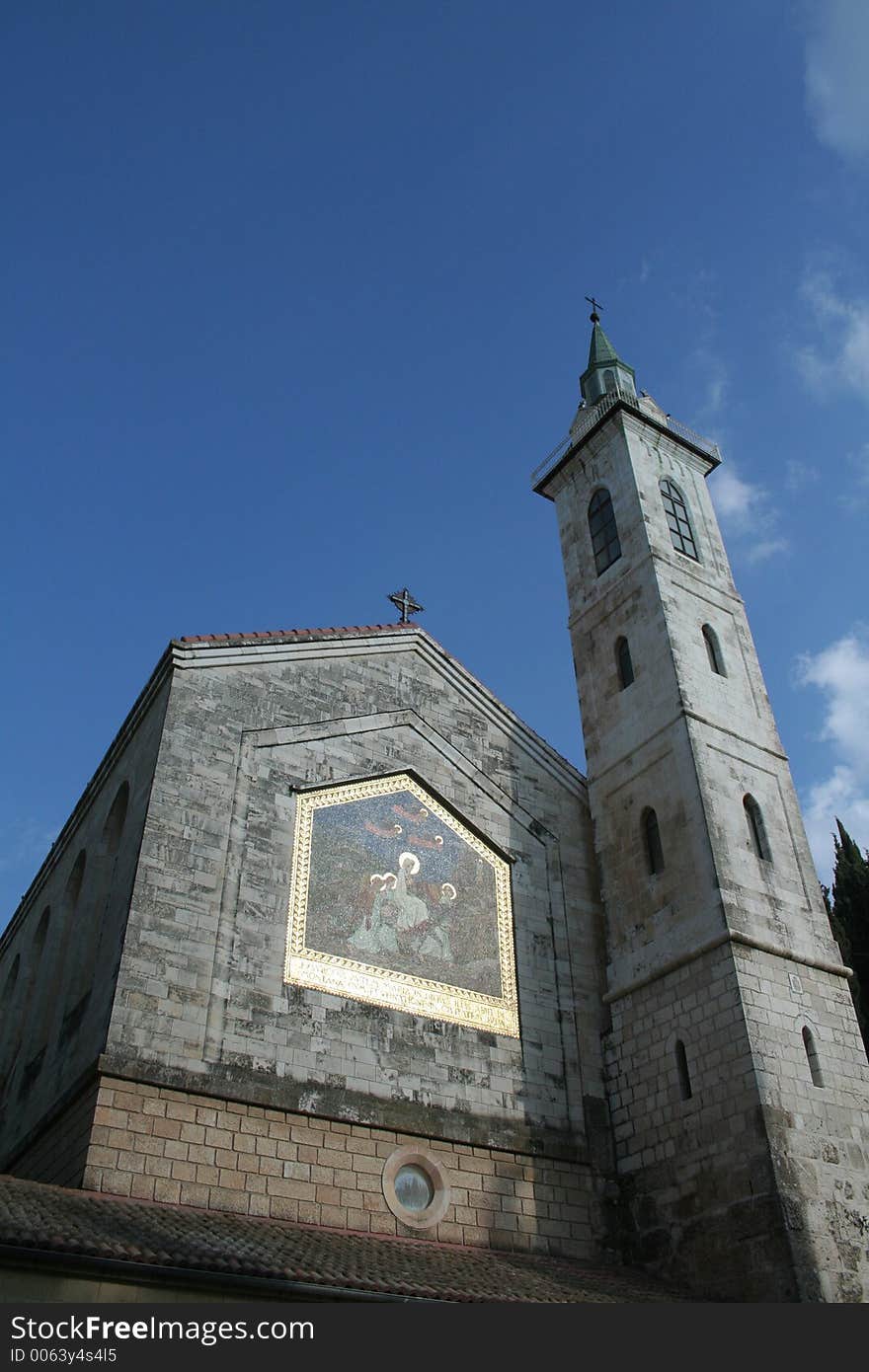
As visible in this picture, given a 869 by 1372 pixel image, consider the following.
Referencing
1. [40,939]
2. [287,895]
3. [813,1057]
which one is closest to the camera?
[813,1057]

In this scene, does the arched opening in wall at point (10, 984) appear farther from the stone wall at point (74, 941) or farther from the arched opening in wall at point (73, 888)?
the arched opening in wall at point (73, 888)

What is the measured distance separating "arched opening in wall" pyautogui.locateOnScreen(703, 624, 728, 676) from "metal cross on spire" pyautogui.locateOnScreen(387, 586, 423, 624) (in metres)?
5.31

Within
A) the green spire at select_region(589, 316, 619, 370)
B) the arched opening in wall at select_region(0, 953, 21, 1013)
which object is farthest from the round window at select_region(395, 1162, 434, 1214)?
the green spire at select_region(589, 316, 619, 370)

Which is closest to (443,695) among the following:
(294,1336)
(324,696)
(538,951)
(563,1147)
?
(324,696)

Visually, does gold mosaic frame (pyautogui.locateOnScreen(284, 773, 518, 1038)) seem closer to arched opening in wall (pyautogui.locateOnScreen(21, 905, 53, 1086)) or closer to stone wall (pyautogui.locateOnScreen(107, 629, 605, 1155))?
stone wall (pyautogui.locateOnScreen(107, 629, 605, 1155))

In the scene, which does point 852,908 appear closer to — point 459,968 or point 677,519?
point 677,519

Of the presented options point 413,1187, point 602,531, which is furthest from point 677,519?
point 413,1187

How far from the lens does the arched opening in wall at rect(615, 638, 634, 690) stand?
19.2 m

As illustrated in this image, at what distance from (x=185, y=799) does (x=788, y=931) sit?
8.60 m

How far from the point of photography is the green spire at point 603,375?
84.2 ft

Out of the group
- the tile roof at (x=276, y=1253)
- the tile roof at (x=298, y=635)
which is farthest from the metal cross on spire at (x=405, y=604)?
the tile roof at (x=276, y=1253)

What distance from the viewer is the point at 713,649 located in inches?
754

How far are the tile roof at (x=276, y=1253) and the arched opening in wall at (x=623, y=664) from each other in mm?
9249

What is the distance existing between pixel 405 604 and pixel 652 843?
21.6 feet
